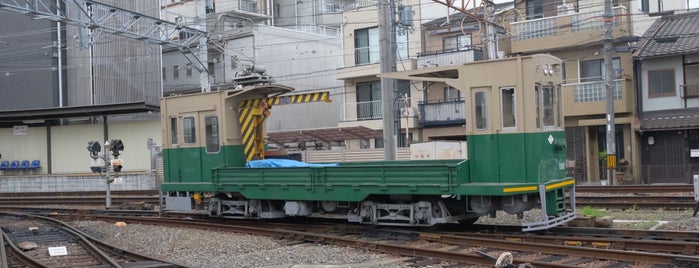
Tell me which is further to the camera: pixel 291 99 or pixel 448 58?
pixel 448 58

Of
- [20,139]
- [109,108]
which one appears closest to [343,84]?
[109,108]

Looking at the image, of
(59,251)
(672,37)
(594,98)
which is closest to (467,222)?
(59,251)

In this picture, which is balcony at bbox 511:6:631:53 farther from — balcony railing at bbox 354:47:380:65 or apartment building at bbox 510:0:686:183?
balcony railing at bbox 354:47:380:65

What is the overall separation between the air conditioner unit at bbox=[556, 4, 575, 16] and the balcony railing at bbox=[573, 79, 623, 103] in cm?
323

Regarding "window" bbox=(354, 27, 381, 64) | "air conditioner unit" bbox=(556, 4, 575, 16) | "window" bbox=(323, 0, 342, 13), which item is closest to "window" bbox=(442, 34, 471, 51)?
"window" bbox=(354, 27, 381, 64)

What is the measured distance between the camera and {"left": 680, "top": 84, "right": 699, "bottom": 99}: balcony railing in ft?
93.8

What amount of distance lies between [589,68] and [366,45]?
11362mm

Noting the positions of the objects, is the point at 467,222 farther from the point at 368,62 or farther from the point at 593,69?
the point at 368,62

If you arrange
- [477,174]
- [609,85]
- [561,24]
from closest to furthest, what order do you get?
[477,174], [609,85], [561,24]

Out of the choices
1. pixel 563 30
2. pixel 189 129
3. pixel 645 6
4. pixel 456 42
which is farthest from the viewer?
pixel 456 42

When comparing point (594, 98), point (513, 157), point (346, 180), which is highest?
point (594, 98)

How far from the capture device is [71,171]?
37188 mm

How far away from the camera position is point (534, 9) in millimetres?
34375

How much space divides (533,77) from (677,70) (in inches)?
769
